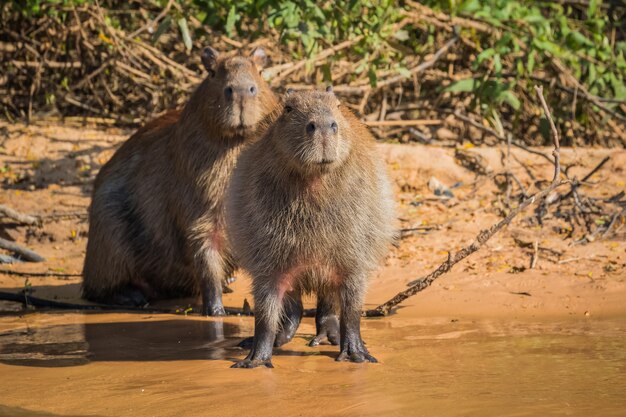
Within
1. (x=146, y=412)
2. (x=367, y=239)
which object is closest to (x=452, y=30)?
(x=367, y=239)

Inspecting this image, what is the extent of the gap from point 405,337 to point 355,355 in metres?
0.63

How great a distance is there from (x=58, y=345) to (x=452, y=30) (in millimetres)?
5231

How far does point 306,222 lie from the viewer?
4.38 m

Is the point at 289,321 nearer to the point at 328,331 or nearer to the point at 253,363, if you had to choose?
the point at 328,331

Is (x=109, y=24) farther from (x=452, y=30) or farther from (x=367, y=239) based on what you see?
(x=367, y=239)

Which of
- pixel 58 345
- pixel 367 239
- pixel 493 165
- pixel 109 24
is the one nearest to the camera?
pixel 367 239

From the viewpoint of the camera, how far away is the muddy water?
143 inches

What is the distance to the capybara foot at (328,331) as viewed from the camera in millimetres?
4863

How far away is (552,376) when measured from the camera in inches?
157

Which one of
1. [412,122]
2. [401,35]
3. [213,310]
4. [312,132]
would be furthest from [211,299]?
[412,122]

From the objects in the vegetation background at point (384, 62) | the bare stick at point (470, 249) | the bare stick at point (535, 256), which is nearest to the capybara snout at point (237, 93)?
the bare stick at point (470, 249)

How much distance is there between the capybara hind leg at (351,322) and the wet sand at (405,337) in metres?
0.11

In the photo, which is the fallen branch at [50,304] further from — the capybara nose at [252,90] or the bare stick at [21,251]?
the capybara nose at [252,90]

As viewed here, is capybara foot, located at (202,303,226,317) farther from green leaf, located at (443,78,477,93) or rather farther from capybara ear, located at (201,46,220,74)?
green leaf, located at (443,78,477,93)
